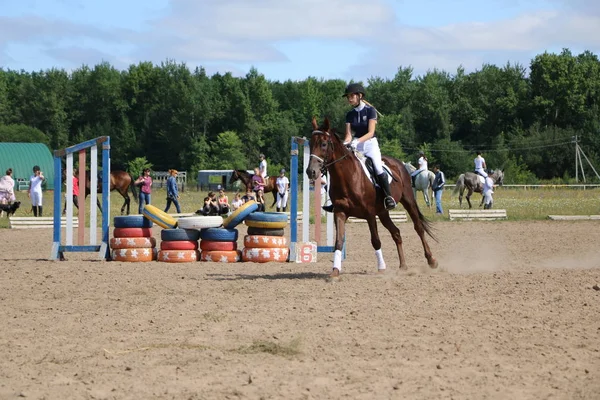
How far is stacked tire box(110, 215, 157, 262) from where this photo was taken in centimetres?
1694

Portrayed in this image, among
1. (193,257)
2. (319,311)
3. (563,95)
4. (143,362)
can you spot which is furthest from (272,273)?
(563,95)

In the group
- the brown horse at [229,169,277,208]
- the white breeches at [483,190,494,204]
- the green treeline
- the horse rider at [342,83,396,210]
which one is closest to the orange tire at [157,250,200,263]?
the horse rider at [342,83,396,210]

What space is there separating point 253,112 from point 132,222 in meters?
88.6

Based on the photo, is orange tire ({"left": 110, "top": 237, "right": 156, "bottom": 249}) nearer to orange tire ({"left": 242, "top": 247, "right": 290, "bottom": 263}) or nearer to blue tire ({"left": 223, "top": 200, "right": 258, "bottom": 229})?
blue tire ({"left": 223, "top": 200, "right": 258, "bottom": 229})

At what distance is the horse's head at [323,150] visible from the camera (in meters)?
13.0

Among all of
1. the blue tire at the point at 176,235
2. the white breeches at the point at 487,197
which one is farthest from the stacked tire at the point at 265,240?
the white breeches at the point at 487,197

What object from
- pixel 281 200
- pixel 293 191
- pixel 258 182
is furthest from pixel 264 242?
pixel 281 200

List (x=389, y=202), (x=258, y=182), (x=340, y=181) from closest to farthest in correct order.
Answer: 1. (x=340, y=181)
2. (x=389, y=202)
3. (x=258, y=182)

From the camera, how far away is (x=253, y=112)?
105m

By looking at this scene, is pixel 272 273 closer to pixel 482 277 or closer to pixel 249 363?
pixel 482 277

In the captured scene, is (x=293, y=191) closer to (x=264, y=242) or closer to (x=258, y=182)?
(x=264, y=242)

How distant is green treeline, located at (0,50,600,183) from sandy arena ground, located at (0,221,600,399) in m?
79.0

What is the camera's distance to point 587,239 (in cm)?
2281

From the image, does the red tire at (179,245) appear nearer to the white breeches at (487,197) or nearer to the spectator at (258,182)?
the spectator at (258,182)
